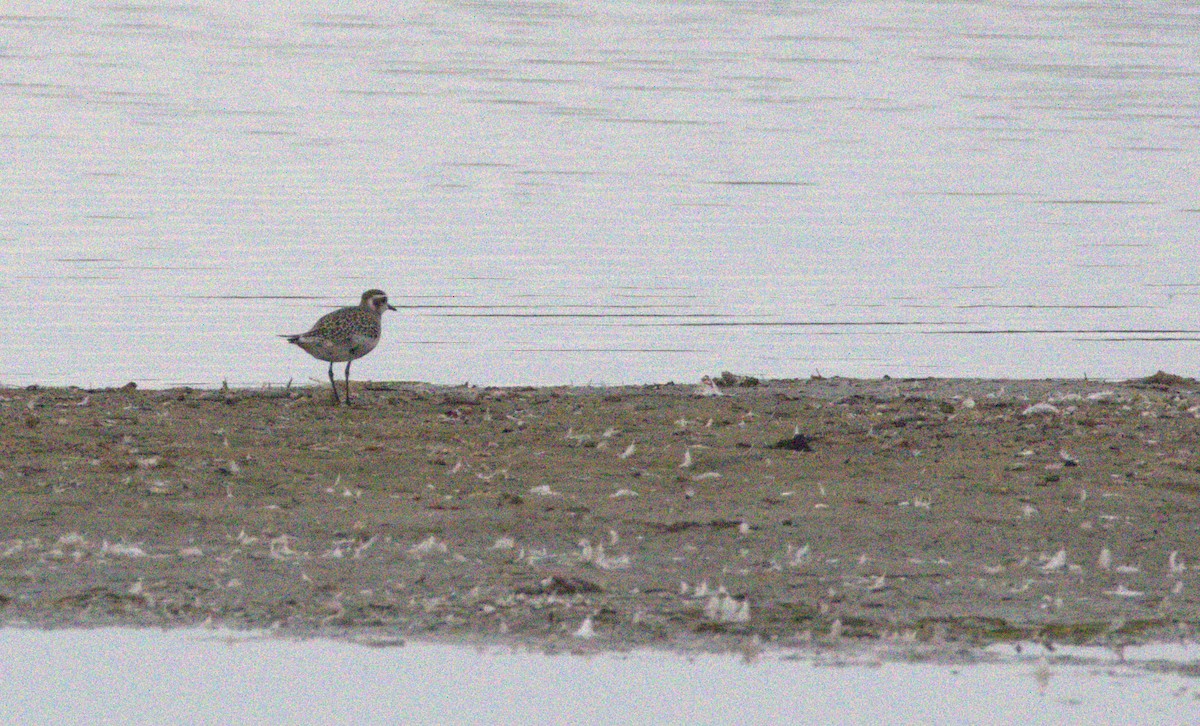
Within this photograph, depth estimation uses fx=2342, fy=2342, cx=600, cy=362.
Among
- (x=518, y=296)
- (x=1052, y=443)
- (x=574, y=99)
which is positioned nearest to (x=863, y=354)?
(x=518, y=296)

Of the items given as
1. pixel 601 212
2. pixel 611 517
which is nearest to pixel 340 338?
pixel 611 517

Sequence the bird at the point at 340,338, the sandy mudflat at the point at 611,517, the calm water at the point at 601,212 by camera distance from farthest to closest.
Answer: the calm water at the point at 601,212 → the bird at the point at 340,338 → the sandy mudflat at the point at 611,517

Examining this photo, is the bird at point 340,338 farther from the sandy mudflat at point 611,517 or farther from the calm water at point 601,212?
the calm water at point 601,212

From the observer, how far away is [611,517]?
34.9 feet

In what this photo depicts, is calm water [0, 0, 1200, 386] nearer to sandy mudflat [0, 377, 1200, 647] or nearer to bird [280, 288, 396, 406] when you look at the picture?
bird [280, 288, 396, 406]

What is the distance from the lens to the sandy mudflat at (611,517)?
30.3 ft

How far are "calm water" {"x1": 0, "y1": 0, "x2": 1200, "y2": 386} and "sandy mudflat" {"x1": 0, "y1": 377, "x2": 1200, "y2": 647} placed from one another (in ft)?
14.2

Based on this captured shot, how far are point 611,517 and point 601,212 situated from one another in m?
17.9

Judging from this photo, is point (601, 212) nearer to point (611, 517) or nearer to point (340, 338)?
point (340, 338)

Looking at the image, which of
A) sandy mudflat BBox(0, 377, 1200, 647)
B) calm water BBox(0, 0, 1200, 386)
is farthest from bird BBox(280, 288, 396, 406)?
calm water BBox(0, 0, 1200, 386)

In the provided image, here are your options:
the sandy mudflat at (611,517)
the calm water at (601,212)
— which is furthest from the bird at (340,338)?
the calm water at (601,212)

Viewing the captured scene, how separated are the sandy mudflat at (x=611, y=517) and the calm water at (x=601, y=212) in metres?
4.33

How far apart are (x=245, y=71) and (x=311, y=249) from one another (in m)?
29.7

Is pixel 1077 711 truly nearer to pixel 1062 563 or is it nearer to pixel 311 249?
pixel 1062 563
